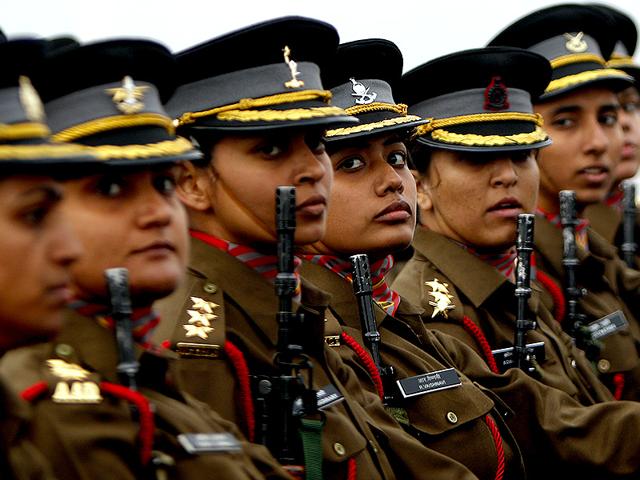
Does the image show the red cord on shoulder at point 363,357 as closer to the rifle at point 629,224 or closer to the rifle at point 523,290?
the rifle at point 523,290

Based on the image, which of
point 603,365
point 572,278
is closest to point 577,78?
point 572,278

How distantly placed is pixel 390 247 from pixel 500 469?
1.07m

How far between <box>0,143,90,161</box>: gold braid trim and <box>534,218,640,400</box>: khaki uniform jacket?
17.2 ft

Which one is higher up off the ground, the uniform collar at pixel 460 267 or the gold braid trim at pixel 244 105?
the gold braid trim at pixel 244 105

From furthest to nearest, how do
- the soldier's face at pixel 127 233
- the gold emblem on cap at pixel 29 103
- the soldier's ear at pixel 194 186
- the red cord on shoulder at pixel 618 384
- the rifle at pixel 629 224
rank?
the rifle at pixel 629 224 → the red cord on shoulder at pixel 618 384 → the soldier's ear at pixel 194 186 → the soldier's face at pixel 127 233 → the gold emblem on cap at pixel 29 103

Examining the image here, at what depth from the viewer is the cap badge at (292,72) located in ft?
19.5

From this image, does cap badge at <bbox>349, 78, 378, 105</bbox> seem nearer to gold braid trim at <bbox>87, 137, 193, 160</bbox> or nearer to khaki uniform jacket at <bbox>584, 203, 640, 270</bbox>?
gold braid trim at <bbox>87, 137, 193, 160</bbox>

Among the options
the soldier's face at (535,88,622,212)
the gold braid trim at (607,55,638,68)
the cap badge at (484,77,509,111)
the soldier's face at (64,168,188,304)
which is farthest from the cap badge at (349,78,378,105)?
the gold braid trim at (607,55,638,68)

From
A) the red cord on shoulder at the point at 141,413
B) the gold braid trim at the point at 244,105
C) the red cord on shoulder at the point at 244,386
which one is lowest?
the red cord on shoulder at the point at 244,386

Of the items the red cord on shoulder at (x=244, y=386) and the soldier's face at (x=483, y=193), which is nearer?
the red cord on shoulder at (x=244, y=386)

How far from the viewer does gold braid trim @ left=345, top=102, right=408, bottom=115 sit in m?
6.99

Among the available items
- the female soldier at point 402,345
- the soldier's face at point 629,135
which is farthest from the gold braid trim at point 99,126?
the soldier's face at point 629,135

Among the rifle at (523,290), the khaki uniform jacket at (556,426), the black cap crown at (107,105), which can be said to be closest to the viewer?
the black cap crown at (107,105)

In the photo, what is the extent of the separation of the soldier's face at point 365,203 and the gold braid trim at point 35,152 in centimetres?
279
